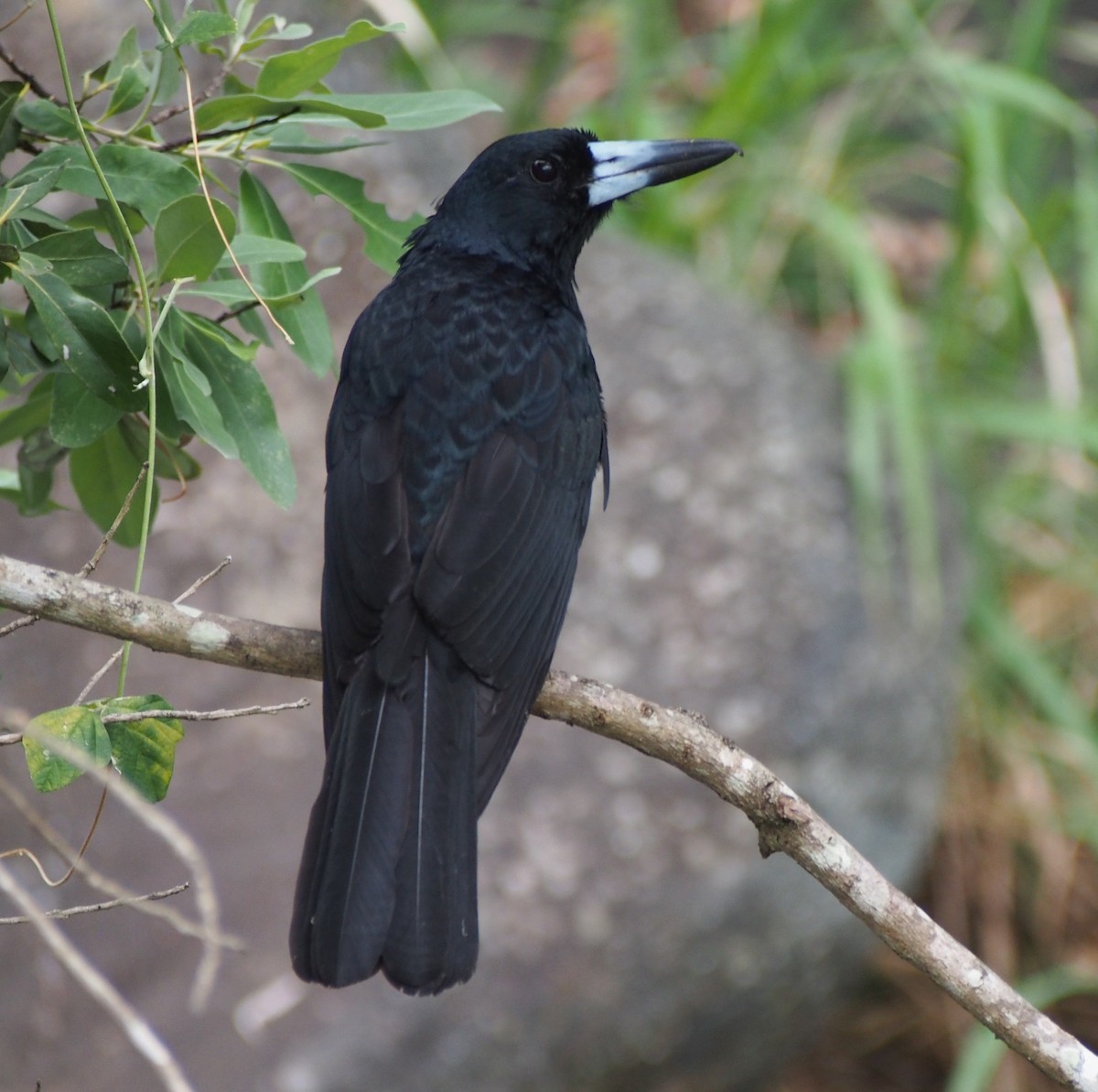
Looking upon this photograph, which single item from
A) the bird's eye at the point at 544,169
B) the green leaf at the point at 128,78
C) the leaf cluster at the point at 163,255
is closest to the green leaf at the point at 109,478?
the leaf cluster at the point at 163,255

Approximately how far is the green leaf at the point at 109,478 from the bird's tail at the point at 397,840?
39cm

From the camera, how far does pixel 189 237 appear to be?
154 centimetres

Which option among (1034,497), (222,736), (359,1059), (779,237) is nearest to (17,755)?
(222,736)

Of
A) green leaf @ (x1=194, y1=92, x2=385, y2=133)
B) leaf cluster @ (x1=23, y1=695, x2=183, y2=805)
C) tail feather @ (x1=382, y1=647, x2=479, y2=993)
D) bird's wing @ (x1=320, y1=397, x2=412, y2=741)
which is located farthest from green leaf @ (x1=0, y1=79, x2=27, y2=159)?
tail feather @ (x1=382, y1=647, x2=479, y2=993)

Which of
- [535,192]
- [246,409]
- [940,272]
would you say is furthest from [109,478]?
[940,272]

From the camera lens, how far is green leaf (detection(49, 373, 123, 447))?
1.56m

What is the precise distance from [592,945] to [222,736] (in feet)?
3.78

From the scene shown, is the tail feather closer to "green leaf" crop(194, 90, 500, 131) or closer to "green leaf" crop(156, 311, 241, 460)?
"green leaf" crop(156, 311, 241, 460)

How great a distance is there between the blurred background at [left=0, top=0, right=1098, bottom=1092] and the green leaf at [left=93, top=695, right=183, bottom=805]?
215 centimetres

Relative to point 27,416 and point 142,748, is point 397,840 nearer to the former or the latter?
point 142,748

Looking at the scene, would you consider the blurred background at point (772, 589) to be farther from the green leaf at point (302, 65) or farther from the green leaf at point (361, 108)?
the green leaf at point (302, 65)

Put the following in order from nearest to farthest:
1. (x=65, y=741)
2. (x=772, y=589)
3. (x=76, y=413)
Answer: (x=65, y=741) → (x=76, y=413) → (x=772, y=589)

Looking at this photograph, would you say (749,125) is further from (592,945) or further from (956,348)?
(592,945)

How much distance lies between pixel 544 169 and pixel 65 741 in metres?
1.66
